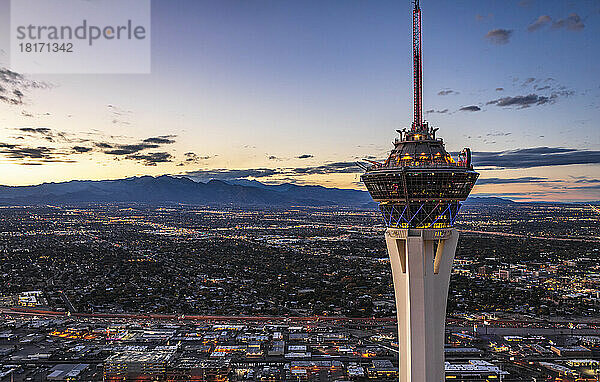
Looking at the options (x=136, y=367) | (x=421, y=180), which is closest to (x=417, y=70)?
(x=421, y=180)

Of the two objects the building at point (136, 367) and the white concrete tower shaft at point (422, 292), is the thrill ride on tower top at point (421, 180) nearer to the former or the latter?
the white concrete tower shaft at point (422, 292)

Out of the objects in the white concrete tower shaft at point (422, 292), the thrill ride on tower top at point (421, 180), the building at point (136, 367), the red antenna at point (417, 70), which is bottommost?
the building at point (136, 367)

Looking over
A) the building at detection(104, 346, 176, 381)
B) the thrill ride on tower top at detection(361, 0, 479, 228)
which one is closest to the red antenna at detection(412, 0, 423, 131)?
the thrill ride on tower top at detection(361, 0, 479, 228)

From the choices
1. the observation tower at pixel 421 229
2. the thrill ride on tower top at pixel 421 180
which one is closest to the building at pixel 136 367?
the observation tower at pixel 421 229

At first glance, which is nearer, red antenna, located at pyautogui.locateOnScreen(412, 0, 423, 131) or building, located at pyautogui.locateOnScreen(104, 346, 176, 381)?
red antenna, located at pyautogui.locateOnScreen(412, 0, 423, 131)

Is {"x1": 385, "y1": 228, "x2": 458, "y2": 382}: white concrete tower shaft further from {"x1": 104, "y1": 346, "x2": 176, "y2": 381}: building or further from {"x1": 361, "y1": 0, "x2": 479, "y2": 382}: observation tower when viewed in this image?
{"x1": 104, "y1": 346, "x2": 176, "y2": 381}: building

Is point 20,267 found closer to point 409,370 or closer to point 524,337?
point 524,337

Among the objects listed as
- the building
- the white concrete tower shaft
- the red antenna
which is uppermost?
the red antenna
